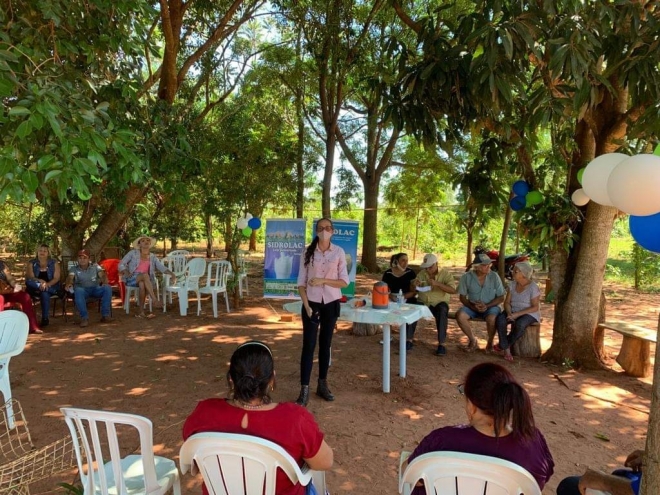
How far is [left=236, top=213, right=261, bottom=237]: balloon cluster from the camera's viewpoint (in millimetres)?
8383

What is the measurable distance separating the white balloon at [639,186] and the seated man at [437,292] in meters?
3.78

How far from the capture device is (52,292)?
280 inches

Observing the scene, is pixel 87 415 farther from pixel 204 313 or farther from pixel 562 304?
pixel 204 313

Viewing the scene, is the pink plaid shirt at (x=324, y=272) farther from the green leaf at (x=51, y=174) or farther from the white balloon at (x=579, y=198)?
the white balloon at (x=579, y=198)

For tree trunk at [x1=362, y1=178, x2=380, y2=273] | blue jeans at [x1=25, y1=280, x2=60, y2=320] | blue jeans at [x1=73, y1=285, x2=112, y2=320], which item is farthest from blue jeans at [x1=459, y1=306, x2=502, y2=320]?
tree trunk at [x1=362, y1=178, x2=380, y2=273]

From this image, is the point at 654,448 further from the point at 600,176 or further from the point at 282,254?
the point at 282,254

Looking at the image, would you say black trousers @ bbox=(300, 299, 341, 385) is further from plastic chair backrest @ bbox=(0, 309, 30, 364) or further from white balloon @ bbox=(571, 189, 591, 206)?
white balloon @ bbox=(571, 189, 591, 206)

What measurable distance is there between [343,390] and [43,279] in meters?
5.20

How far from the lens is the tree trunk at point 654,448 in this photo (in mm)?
1459

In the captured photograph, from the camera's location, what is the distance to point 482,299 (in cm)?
573

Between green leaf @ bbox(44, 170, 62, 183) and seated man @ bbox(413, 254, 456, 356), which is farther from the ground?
green leaf @ bbox(44, 170, 62, 183)

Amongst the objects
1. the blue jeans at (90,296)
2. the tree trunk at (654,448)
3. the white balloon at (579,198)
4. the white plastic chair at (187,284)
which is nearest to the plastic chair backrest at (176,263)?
the white plastic chair at (187,284)

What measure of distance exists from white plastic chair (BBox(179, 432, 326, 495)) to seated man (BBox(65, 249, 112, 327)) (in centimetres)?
604

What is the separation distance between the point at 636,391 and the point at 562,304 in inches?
43.5
